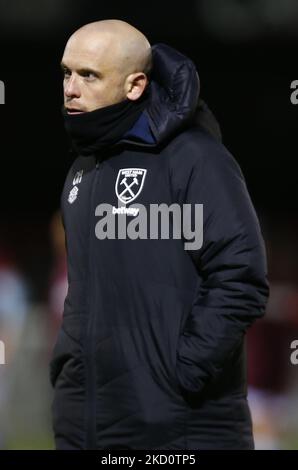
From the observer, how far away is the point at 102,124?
2688mm

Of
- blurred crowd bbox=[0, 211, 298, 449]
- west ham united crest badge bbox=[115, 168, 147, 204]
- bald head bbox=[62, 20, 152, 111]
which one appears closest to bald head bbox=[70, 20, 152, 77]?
bald head bbox=[62, 20, 152, 111]

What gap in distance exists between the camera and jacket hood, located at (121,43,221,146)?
8.78 feet

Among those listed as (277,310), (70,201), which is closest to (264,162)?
(277,310)

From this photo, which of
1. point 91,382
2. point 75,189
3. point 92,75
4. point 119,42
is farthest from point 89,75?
point 91,382

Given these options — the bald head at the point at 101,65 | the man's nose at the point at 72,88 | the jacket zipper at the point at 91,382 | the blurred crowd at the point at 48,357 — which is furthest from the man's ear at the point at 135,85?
the blurred crowd at the point at 48,357

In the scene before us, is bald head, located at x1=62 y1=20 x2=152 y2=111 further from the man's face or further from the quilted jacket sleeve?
the quilted jacket sleeve

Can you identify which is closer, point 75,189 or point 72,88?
point 72,88

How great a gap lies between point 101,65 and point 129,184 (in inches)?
12.4

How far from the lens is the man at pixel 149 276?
2.59 m

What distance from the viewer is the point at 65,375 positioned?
274cm

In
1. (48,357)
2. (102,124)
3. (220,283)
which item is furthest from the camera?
(48,357)

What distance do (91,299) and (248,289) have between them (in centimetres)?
41

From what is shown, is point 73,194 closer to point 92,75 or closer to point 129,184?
point 129,184

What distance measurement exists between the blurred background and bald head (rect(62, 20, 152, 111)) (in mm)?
2794
